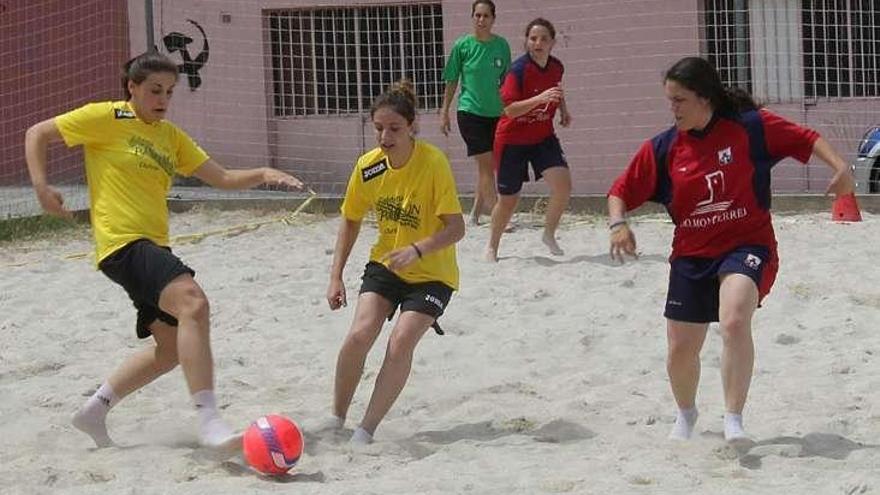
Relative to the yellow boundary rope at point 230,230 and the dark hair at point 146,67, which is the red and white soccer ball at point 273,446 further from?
the yellow boundary rope at point 230,230

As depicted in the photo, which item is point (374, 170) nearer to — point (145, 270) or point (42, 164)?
point (145, 270)

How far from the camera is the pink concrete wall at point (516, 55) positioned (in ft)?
53.2

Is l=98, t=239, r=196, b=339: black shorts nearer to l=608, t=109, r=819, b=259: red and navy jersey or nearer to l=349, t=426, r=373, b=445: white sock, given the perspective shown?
l=349, t=426, r=373, b=445: white sock

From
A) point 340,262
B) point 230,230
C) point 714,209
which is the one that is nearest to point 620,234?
point 714,209

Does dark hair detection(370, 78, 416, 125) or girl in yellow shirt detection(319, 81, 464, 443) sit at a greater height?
dark hair detection(370, 78, 416, 125)

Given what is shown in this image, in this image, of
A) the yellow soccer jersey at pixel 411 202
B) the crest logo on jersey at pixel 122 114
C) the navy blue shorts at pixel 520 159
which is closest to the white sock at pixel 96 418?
the crest logo on jersey at pixel 122 114

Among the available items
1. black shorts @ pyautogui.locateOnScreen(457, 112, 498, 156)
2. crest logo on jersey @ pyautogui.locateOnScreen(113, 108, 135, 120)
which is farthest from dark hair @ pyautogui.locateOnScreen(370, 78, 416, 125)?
black shorts @ pyautogui.locateOnScreen(457, 112, 498, 156)

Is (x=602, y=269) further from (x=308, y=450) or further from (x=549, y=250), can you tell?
(x=308, y=450)

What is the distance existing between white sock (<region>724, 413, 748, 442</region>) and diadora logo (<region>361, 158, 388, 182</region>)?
1776mm

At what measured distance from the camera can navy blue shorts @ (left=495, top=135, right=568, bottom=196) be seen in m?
11.2

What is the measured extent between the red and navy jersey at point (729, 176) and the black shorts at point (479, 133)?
6.09m

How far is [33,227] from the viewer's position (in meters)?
13.2

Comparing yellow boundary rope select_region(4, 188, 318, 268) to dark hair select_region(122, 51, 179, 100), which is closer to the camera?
dark hair select_region(122, 51, 179, 100)

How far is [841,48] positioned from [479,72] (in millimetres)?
5114
